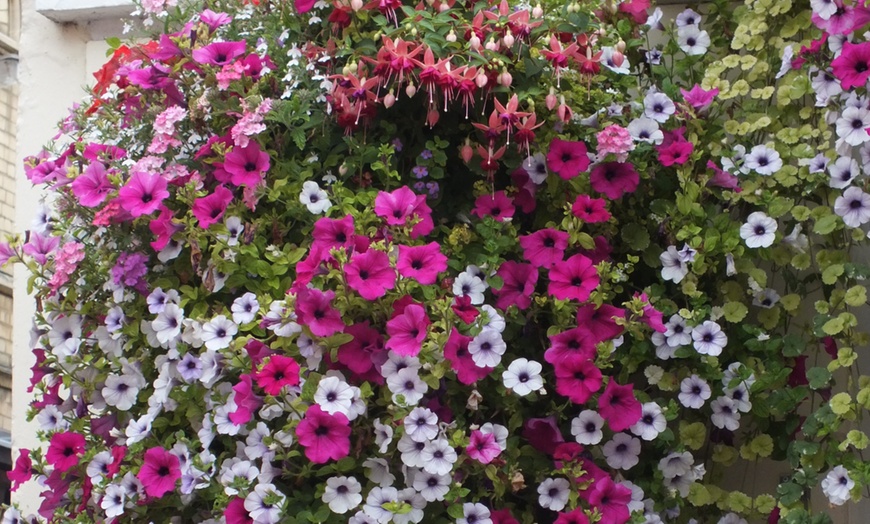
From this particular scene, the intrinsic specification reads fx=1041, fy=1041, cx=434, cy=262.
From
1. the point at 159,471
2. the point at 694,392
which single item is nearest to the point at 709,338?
the point at 694,392

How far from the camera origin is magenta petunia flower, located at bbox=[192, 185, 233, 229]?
6.15 ft

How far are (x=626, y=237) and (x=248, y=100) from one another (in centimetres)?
76

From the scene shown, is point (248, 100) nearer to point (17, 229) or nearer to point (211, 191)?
point (211, 191)

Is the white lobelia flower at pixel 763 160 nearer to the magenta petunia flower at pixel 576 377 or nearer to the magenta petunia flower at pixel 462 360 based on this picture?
the magenta petunia flower at pixel 576 377

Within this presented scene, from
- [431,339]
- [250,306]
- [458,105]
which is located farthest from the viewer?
[458,105]

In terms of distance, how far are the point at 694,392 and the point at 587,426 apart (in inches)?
8.9

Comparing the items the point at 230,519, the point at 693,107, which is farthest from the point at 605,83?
the point at 230,519

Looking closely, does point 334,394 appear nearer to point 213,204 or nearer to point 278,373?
point 278,373

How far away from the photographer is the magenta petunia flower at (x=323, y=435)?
1.67 m

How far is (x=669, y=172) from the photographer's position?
2.04 metres

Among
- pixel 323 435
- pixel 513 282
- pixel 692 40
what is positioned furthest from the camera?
pixel 692 40

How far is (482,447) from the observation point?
173 centimetres

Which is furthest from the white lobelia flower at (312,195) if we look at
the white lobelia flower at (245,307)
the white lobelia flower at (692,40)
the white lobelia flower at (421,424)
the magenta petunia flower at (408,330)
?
the white lobelia flower at (692,40)

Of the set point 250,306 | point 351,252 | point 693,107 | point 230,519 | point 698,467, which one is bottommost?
point 230,519
